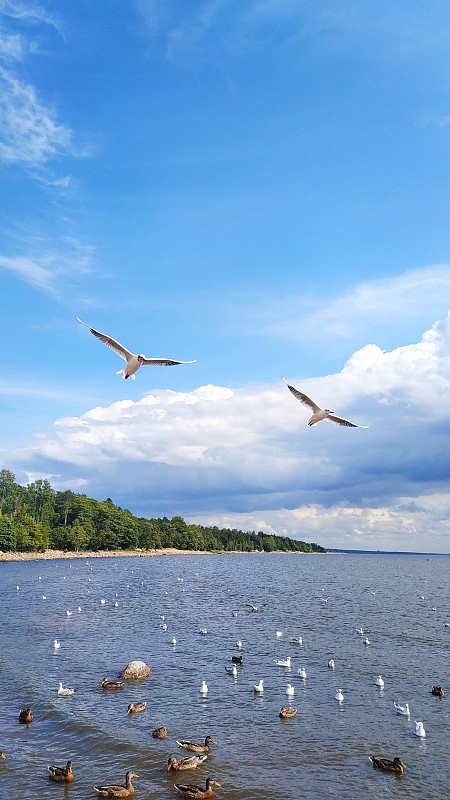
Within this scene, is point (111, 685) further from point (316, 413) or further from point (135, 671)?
point (316, 413)

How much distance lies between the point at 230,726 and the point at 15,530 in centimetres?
13915

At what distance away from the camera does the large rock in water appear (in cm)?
3262

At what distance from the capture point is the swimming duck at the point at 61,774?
65.2 ft

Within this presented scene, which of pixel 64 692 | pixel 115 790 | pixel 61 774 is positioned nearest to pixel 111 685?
pixel 64 692

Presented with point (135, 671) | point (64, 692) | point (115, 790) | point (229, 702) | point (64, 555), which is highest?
point (64, 555)

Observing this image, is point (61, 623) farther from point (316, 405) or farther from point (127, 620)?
point (316, 405)

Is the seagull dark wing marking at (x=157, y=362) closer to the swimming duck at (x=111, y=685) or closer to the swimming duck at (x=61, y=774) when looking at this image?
the swimming duck at (x=61, y=774)

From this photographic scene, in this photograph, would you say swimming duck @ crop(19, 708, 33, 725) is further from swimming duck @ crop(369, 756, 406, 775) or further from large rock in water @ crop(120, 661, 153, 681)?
swimming duck @ crop(369, 756, 406, 775)

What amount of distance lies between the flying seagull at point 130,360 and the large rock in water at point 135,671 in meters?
20.3

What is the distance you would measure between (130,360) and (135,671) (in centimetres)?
2095

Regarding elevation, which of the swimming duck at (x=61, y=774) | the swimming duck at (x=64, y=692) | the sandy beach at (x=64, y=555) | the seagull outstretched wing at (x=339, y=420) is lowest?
the swimming duck at (x=61, y=774)

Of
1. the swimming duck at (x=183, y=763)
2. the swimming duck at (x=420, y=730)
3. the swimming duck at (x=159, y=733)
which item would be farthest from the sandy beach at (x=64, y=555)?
the swimming duck at (x=420, y=730)

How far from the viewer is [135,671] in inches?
1296

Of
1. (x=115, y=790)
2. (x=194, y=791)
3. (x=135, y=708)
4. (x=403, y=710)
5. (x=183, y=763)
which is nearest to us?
(x=115, y=790)
